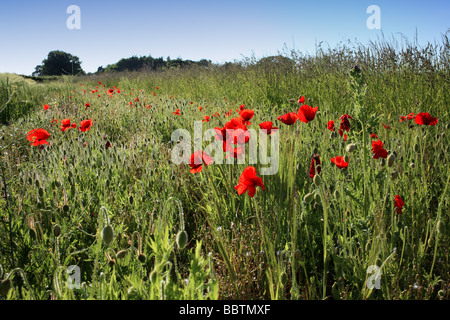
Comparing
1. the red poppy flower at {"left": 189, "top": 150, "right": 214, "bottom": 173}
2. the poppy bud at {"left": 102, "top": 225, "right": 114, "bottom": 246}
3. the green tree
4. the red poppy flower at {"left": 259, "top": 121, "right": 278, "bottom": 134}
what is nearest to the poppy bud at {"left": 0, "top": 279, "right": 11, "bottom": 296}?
the poppy bud at {"left": 102, "top": 225, "right": 114, "bottom": 246}

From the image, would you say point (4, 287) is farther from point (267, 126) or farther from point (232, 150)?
point (267, 126)

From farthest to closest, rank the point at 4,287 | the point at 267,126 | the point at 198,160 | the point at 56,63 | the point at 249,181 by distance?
1. the point at 56,63
2. the point at 267,126
3. the point at 198,160
4. the point at 249,181
5. the point at 4,287

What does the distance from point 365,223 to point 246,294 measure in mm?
584

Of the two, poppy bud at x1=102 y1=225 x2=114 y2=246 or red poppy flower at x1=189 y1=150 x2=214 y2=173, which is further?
red poppy flower at x1=189 y1=150 x2=214 y2=173

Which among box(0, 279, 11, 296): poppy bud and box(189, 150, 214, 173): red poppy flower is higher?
box(189, 150, 214, 173): red poppy flower

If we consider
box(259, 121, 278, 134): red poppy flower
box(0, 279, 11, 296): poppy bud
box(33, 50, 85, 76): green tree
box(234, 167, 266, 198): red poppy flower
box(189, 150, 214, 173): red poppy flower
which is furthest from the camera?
box(33, 50, 85, 76): green tree

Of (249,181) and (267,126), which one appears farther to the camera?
(267,126)

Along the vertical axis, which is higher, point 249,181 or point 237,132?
point 237,132

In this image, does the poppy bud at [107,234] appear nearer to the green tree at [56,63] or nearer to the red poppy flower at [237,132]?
the red poppy flower at [237,132]

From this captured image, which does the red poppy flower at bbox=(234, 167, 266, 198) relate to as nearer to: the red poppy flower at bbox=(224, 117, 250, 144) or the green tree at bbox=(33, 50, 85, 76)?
the red poppy flower at bbox=(224, 117, 250, 144)

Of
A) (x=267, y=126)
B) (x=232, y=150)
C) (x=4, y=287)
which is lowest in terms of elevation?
(x=4, y=287)

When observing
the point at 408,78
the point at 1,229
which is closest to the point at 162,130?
the point at 1,229

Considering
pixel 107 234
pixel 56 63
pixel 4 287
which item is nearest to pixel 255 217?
pixel 107 234
